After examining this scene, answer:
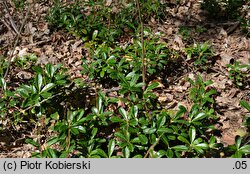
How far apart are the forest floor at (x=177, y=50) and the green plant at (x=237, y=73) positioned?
0.06 meters

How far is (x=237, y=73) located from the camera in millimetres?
3492

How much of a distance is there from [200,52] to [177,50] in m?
0.33

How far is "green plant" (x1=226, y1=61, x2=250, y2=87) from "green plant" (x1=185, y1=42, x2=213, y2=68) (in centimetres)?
30

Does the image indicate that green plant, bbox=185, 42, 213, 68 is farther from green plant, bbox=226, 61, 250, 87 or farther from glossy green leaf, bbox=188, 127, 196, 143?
glossy green leaf, bbox=188, 127, 196, 143

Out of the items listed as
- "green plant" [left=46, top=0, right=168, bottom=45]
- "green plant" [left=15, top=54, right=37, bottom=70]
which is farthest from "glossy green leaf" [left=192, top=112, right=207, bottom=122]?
"green plant" [left=15, top=54, right=37, bottom=70]

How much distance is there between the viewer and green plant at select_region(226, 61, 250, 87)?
11.2 feet

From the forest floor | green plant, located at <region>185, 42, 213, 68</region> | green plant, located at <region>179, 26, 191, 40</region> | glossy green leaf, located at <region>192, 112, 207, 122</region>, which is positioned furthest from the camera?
green plant, located at <region>179, 26, 191, 40</region>

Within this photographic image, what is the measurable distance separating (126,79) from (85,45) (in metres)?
0.98

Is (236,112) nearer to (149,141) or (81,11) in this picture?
(149,141)

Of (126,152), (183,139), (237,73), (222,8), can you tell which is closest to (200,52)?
(237,73)

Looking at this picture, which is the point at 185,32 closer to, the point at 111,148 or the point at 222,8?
the point at 222,8

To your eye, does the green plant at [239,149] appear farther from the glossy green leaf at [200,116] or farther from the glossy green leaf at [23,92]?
the glossy green leaf at [23,92]

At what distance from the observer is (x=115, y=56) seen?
11.6 ft
